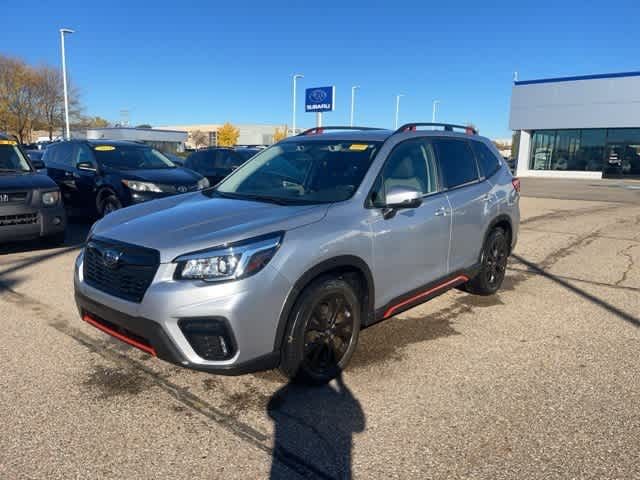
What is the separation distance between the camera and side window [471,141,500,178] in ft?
17.6

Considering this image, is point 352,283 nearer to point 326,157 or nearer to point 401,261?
point 401,261

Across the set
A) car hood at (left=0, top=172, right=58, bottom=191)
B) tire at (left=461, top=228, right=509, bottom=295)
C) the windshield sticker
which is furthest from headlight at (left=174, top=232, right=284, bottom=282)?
car hood at (left=0, top=172, right=58, bottom=191)

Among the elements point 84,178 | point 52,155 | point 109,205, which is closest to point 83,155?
point 84,178

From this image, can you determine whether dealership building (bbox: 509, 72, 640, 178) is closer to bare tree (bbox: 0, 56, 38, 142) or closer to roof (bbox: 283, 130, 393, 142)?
roof (bbox: 283, 130, 393, 142)

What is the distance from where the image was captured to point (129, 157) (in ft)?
31.6

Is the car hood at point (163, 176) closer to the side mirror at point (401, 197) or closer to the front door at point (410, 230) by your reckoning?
the front door at point (410, 230)

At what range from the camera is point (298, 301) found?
10.3 ft

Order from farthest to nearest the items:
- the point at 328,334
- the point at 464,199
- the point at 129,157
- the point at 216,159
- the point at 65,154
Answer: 1. the point at 216,159
2. the point at 65,154
3. the point at 129,157
4. the point at 464,199
5. the point at 328,334

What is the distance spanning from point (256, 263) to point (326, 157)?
1614mm

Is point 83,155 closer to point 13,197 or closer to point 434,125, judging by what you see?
point 13,197

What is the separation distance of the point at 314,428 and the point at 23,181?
6198 millimetres

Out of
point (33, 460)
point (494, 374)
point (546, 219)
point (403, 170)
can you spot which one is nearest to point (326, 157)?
point (403, 170)

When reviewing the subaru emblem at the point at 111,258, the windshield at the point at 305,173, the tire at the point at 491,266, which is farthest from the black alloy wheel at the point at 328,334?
the tire at the point at 491,266

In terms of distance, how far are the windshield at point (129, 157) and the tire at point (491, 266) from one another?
6.57 m
